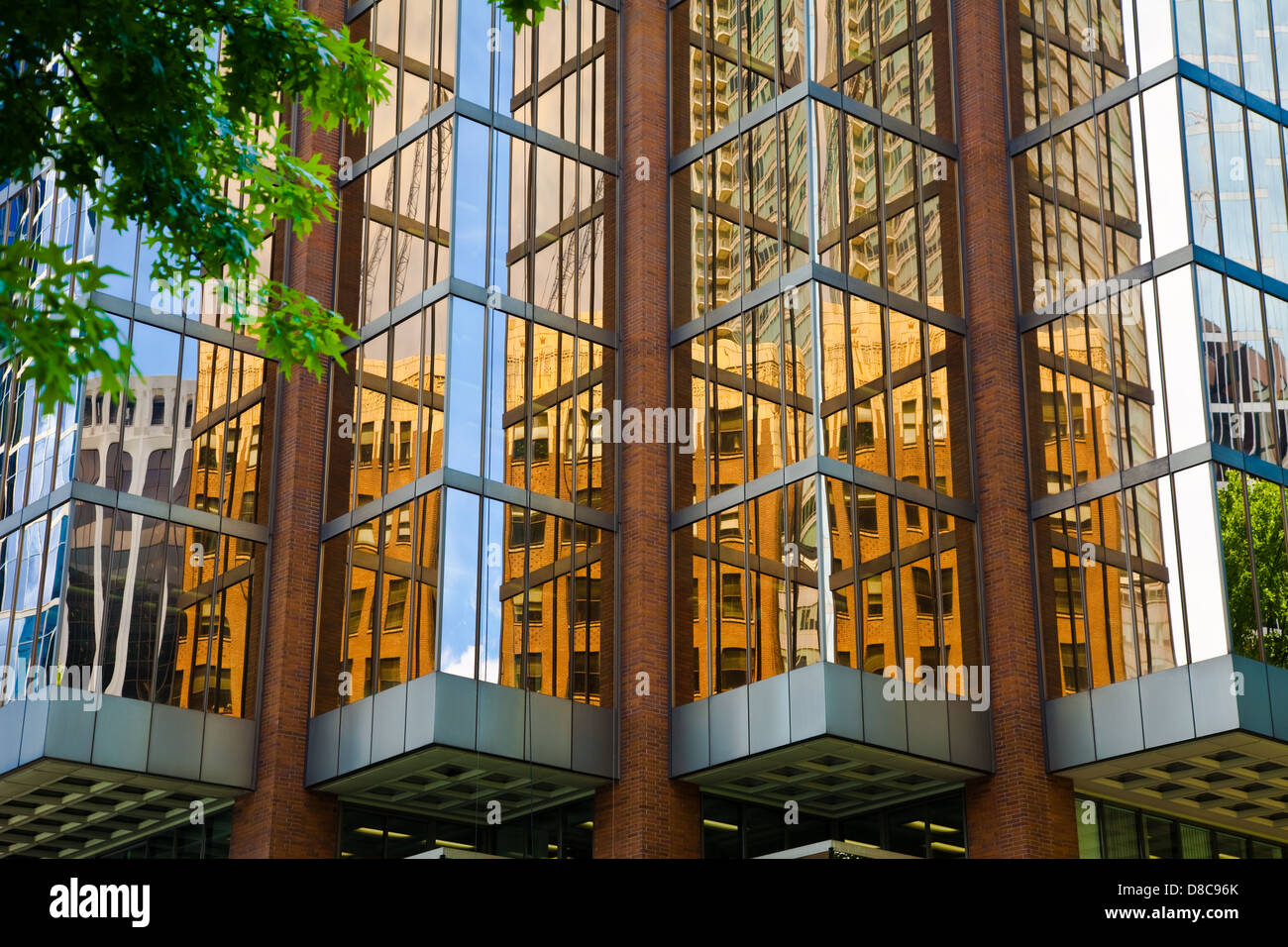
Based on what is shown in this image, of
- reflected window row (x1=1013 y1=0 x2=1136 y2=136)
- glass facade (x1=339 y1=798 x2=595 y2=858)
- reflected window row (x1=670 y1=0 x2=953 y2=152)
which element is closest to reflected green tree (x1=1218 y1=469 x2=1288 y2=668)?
reflected window row (x1=1013 y1=0 x2=1136 y2=136)

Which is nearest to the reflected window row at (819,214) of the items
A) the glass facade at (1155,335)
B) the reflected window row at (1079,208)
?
the reflected window row at (1079,208)

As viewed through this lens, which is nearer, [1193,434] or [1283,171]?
[1193,434]

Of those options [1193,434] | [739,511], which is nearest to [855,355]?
[739,511]

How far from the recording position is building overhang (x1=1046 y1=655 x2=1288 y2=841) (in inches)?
989

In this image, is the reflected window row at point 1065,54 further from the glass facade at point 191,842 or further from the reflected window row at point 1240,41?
the glass facade at point 191,842

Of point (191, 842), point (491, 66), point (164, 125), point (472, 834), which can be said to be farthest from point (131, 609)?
point (164, 125)

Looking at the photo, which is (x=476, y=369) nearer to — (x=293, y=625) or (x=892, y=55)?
(x=293, y=625)

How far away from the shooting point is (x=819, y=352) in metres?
28.1

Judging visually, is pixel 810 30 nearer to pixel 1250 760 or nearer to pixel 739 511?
pixel 739 511

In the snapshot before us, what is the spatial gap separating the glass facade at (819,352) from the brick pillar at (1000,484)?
367 millimetres

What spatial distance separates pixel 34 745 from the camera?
84.9 ft

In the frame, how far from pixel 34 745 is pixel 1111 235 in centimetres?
1995

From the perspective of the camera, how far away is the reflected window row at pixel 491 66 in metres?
30.9
